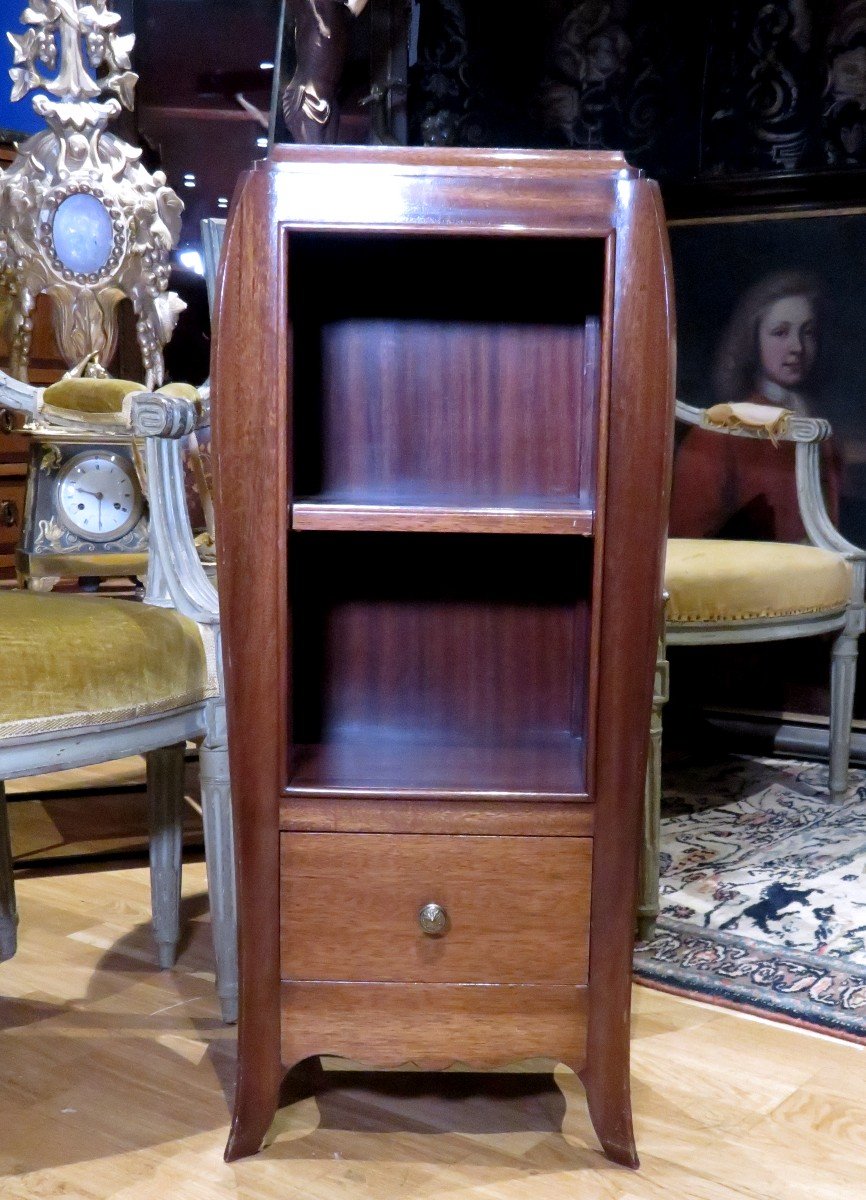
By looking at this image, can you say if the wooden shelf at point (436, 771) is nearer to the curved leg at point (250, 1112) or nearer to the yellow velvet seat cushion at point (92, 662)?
the yellow velvet seat cushion at point (92, 662)

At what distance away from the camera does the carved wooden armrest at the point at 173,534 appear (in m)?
1.27

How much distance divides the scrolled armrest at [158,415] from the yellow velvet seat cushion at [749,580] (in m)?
0.89

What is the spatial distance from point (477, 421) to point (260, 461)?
31 centimetres

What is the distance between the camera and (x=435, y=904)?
1108 mm

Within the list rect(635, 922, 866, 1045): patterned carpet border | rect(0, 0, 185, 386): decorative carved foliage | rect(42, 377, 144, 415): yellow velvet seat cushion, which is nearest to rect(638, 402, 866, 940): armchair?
rect(635, 922, 866, 1045): patterned carpet border

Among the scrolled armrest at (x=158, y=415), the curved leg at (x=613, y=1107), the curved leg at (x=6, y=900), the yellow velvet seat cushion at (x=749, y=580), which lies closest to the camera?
the curved leg at (x=613, y=1107)

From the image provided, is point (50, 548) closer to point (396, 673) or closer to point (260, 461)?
point (396, 673)

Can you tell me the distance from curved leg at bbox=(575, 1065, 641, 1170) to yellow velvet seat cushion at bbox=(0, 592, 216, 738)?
52 centimetres

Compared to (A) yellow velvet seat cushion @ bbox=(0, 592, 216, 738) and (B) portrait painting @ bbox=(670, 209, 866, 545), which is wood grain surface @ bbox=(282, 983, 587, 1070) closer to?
(A) yellow velvet seat cushion @ bbox=(0, 592, 216, 738)

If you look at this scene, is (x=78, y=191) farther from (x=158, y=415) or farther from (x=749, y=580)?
(x=749, y=580)

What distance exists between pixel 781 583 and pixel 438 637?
976 millimetres

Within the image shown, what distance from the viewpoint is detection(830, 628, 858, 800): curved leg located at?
2293mm

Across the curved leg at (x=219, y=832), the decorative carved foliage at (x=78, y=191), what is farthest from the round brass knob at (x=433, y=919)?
the decorative carved foliage at (x=78, y=191)

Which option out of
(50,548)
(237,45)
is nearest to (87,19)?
(237,45)
